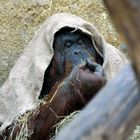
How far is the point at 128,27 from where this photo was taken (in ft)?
3.86

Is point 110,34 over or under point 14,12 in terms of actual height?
under

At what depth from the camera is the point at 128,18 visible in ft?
3.85

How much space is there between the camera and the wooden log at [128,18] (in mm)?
1171

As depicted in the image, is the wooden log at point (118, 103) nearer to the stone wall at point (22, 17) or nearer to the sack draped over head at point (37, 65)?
the sack draped over head at point (37, 65)

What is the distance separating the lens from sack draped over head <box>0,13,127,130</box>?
405cm

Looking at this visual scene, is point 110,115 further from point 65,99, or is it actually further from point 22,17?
point 22,17

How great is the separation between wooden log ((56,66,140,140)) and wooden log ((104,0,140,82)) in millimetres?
112

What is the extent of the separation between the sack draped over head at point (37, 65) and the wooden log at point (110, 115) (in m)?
2.68

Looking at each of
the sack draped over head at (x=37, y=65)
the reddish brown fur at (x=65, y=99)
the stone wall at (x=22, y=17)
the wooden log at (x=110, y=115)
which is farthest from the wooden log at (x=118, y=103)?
the stone wall at (x=22, y=17)

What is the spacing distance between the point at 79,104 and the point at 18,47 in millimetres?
1414

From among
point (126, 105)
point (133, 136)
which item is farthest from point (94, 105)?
point (133, 136)

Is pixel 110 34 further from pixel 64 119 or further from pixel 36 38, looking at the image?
pixel 64 119

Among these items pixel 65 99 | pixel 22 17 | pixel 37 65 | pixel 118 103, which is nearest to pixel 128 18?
pixel 118 103

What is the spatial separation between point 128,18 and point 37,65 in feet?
9.62
